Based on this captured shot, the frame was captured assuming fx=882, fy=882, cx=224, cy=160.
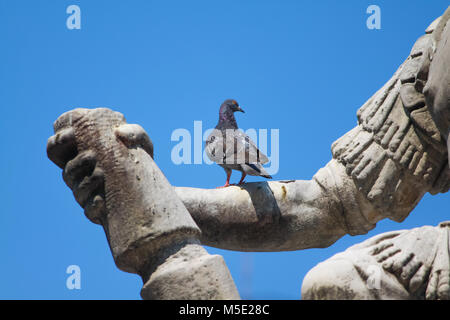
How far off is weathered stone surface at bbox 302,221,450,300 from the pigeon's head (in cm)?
191

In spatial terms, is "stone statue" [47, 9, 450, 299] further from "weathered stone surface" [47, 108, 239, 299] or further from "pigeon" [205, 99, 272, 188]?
"pigeon" [205, 99, 272, 188]

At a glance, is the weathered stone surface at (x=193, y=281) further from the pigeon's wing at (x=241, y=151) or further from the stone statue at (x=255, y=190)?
the pigeon's wing at (x=241, y=151)

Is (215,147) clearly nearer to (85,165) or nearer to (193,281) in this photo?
(85,165)

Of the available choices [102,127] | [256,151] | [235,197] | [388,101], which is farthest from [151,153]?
[388,101]


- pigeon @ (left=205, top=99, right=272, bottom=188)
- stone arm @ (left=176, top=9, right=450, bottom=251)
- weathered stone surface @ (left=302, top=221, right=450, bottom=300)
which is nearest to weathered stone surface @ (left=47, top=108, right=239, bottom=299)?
weathered stone surface @ (left=302, top=221, right=450, bottom=300)

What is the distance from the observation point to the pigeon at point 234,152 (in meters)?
4.37

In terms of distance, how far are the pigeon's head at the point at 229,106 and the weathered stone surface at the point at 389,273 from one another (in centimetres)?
191

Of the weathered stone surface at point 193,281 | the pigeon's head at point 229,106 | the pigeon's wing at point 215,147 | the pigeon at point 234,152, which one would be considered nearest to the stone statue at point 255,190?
the weathered stone surface at point 193,281

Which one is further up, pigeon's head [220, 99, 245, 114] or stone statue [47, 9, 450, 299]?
pigeon's head [220, 99, 245, 114]

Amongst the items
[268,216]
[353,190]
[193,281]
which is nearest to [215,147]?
[268,216]

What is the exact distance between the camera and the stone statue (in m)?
3.42

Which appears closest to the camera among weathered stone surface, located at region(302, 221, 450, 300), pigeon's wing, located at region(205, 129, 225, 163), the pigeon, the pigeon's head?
weathered stone surface, located at region(302, 221, 450, 300)
